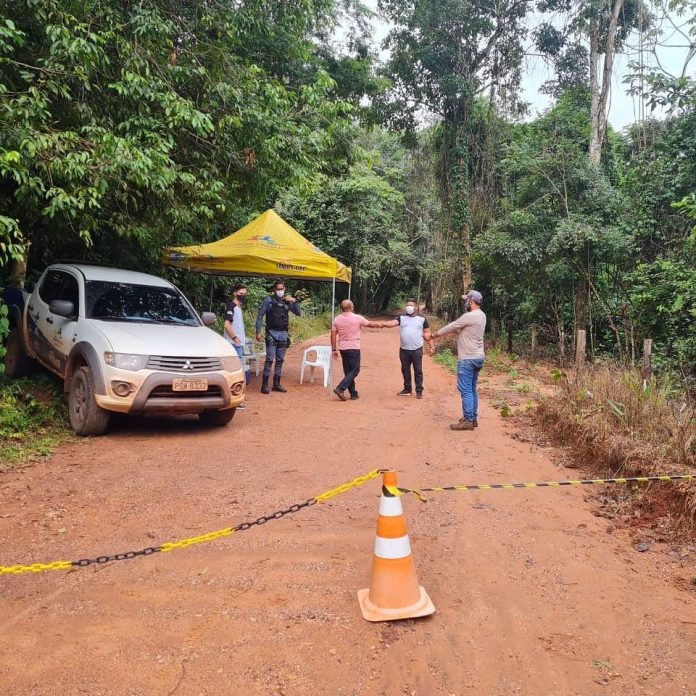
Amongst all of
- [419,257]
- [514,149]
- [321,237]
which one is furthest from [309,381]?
[419,257]

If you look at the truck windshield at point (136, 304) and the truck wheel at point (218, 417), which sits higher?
the truck windshield at point (136, 304)

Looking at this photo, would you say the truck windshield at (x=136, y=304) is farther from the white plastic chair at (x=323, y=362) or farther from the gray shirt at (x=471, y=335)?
the white plastic chair at (x=323, y=362)

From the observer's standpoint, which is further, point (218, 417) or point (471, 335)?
point (471, 335)

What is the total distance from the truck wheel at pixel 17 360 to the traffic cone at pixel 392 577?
22.3 ft

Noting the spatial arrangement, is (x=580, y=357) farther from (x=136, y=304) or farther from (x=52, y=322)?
(x=52, y=322)

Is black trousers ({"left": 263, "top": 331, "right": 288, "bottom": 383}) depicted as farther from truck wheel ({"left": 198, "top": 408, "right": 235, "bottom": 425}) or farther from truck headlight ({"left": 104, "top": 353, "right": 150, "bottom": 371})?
truck headlight ({"left": 104, "top": 353, "right": 150, "bottom": 371})

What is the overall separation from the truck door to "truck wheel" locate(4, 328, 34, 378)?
12.9 inches

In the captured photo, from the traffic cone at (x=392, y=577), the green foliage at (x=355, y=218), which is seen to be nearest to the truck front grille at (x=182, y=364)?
the traffic cone at (x=392, y=577)

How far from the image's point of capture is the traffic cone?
→ 2961 mm

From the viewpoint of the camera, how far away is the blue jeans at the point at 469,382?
24.4ft

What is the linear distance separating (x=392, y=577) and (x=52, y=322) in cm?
603

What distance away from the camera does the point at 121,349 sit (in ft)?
19.8

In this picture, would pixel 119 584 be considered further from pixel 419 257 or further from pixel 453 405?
pixel 419 257

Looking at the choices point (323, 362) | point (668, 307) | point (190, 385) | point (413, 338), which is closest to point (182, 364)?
point (190, 385)
